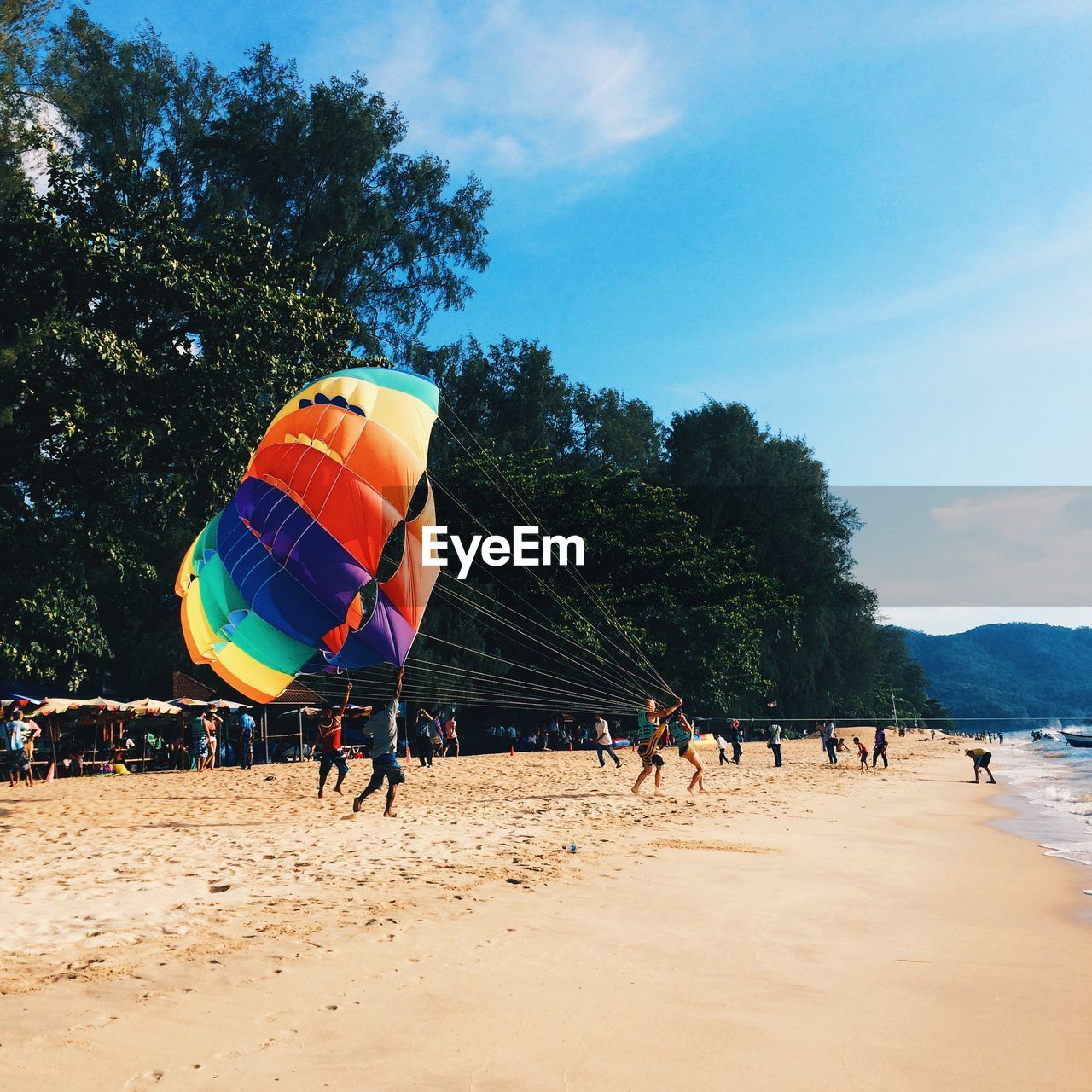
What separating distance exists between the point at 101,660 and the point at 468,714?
44.7 ft

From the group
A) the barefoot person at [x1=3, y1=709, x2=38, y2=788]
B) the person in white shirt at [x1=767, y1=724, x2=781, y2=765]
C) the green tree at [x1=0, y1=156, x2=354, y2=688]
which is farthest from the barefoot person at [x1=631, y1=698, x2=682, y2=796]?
the barefoot person at [x1=3, y1=709, x2=38, y2=788]

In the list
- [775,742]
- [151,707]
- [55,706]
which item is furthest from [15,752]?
[775,742]

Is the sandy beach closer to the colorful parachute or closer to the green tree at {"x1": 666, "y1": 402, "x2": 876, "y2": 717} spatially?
the colorful parachute

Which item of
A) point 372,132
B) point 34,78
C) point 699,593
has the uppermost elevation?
point 372,132

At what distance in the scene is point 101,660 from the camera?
31.7 meters

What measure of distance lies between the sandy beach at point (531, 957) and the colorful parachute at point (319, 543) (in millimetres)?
2608

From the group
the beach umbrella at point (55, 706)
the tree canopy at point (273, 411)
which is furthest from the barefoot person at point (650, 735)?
the beach umbrella at point (55, 706)

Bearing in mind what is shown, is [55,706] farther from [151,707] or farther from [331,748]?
[331,748]

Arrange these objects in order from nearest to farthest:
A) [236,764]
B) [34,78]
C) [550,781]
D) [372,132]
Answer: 1. [550,781]
2. [34,78]
3. [236,764]
4. [372,132]

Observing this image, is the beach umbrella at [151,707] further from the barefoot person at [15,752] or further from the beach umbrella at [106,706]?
the barefoot person at [15,752]

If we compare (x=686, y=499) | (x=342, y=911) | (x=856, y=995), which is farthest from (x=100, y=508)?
(x=686, y=499)

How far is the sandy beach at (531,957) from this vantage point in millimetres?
4488

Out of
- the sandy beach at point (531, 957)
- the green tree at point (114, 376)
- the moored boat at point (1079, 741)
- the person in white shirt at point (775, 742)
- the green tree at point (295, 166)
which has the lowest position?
the moored boat at point (1079, 741)

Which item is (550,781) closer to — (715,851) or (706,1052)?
(715,851)
